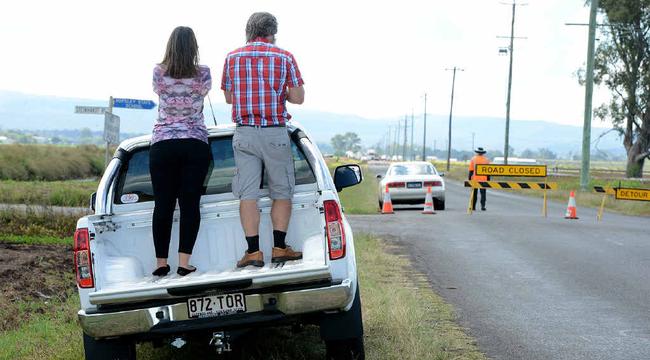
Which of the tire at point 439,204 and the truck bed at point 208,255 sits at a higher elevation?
the truck bed at point 208,255

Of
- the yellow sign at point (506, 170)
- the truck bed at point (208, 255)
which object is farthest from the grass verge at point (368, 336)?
the yellow sign at point (506, 170)

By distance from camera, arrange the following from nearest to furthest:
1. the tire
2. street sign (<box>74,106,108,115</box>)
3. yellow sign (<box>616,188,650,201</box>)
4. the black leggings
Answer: the black leggings → street sign (<box>74,106,108,115</box>) → yellow sign (<box>616,188,650,201</box>) → the tire

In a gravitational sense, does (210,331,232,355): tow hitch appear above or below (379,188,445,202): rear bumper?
above

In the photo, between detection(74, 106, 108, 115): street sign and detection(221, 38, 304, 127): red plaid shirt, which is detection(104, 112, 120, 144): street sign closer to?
detection(74, 106, 108, 115): street sign

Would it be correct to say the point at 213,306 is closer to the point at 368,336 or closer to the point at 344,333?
the point at 344,333

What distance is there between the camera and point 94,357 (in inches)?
244

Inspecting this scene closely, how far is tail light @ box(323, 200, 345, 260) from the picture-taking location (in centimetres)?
598

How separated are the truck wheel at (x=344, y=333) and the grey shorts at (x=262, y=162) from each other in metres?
0.94

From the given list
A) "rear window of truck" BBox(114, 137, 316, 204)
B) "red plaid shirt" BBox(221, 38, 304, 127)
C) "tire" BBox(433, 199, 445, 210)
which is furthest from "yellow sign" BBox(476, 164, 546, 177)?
"red plaid shirt" BBox(221, 38, 304, 127)

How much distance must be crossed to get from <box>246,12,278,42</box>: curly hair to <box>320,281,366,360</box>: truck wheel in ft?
6.51

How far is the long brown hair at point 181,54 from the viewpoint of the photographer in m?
6.71

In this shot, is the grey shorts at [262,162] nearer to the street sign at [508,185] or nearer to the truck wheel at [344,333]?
the truck wheel at [344,333]

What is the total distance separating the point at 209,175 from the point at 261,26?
3.78 feet

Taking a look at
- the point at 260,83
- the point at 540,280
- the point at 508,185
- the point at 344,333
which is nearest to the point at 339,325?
the point at 344,333
